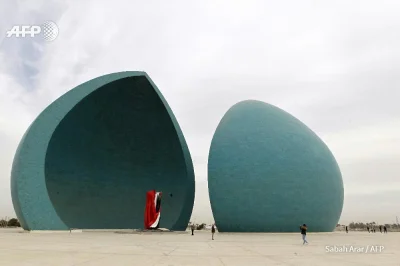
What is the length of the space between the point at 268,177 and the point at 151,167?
9.56 metres

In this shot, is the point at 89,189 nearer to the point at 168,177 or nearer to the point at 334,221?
the point at 168,177

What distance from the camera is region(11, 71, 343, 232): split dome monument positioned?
20.7m

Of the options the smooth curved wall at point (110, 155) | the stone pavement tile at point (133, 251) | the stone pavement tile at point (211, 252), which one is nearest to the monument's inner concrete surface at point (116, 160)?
the smooth curved wall at point (110, 155)

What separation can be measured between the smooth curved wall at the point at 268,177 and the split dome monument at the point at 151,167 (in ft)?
0.19

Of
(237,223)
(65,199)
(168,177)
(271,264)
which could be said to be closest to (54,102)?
(65,199)

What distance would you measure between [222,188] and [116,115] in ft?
31.5

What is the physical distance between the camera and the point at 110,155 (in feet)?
87.3

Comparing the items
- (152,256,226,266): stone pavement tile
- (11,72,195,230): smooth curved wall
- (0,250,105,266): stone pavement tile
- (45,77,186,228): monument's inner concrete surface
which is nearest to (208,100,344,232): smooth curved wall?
(11,72,195,230): smooth curved wall

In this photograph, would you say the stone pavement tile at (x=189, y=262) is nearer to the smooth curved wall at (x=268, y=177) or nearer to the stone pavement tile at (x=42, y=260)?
the stone pavement tile at (x=42, y=260)

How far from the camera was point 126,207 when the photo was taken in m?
27.2

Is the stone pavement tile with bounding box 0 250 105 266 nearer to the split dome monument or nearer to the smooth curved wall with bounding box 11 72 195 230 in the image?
the split dome monument

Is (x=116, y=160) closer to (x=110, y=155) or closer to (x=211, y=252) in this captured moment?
(x=110, y=155)

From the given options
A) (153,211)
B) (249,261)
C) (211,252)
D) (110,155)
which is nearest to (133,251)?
(211,252)

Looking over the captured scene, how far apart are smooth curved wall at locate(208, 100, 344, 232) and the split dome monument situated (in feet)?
0.19
